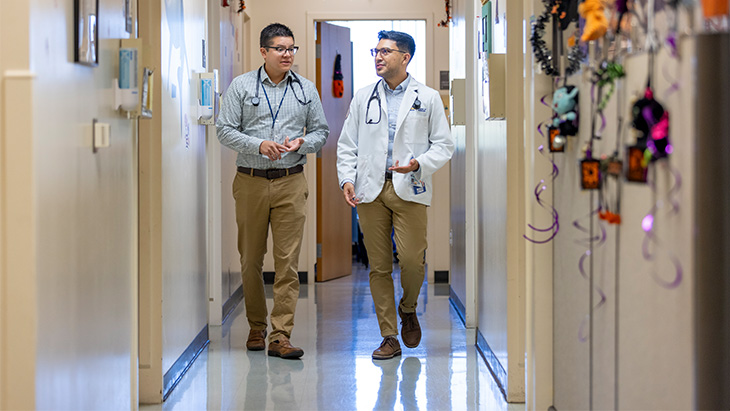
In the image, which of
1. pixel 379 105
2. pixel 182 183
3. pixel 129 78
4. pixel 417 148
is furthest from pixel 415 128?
pixel 129 78

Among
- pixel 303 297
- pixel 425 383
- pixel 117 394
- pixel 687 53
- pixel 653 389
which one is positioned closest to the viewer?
pixel 687 53

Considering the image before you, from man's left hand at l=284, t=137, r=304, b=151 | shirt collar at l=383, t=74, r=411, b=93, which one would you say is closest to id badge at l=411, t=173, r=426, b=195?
shirt collar at l=383, t=74, r=411, b=93

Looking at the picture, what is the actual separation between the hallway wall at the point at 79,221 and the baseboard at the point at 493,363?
1462mm

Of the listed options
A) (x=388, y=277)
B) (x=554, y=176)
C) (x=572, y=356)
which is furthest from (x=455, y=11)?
(x=572, y=356)

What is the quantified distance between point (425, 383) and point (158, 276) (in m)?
1.20

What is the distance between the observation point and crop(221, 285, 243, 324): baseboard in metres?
4.79

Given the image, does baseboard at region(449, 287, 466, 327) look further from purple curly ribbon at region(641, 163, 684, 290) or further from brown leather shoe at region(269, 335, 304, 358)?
purple curly ribbon at region(641, 163, 684, 290)

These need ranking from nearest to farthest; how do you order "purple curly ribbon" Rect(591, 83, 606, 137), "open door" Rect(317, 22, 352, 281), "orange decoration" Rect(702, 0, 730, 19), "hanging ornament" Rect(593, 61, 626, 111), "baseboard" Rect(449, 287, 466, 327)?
"orange decoration" Rect(702, 0, 730, 19) < "hanging ornament" Rect(593, 61, 626, 111) < "purple curly ribbon" Rect(591, 83, 606, 137) < "baseboard" Rect(449, 287, 466, 327) < "open door" Rect(317, 22, 352, 281)

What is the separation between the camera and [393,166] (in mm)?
3672

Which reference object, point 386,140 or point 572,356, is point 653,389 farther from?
point 386,140

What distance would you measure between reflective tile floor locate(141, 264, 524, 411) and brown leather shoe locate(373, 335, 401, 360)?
0.04 metres

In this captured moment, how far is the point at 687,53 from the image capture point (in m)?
1.29

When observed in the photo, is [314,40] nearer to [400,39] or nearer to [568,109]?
[400,39]

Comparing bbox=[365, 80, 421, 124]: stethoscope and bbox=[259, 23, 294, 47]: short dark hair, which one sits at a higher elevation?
bbox=[259, 23, 294, 47]: short dark hair
